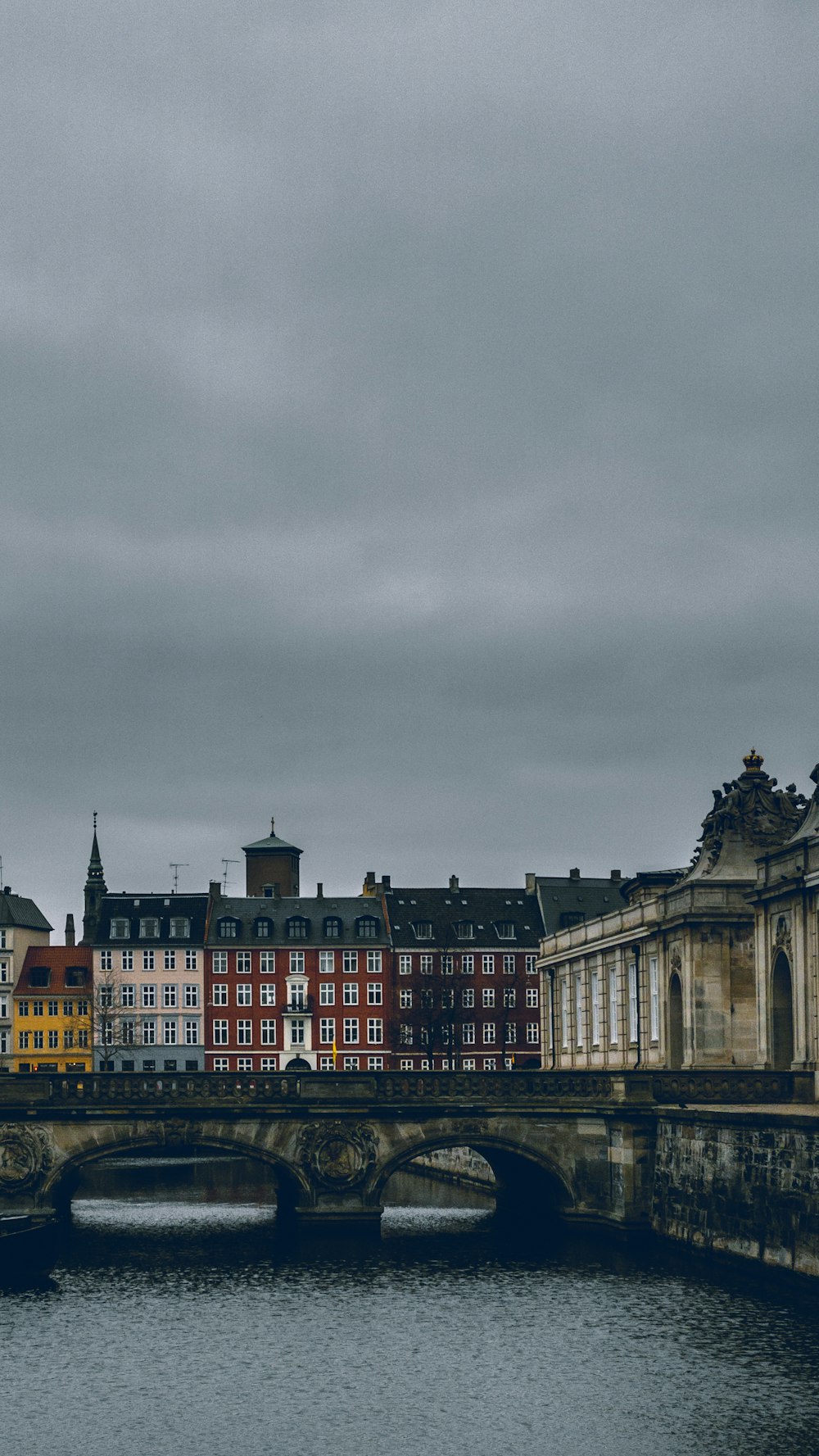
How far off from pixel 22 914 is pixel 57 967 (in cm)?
756

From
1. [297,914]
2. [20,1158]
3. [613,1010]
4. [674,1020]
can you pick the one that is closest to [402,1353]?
[20,1158]

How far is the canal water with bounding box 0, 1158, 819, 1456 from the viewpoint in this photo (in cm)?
4075

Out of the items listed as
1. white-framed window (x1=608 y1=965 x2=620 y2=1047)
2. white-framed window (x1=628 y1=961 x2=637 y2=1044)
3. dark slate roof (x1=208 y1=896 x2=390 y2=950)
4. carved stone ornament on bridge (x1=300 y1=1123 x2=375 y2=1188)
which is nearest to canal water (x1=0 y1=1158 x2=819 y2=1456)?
carved stone ornament on bridge (x1=300 y1=1123 x2=375 y2=1188)

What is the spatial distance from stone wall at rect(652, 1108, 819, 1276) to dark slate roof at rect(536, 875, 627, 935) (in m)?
101

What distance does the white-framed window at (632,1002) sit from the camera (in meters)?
105

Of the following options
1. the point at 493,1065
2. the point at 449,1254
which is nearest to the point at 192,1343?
the point at 449,1254

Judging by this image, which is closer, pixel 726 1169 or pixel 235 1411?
pixel 235 1411

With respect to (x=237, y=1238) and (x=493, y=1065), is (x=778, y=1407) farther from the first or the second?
(x=493, y=1065)

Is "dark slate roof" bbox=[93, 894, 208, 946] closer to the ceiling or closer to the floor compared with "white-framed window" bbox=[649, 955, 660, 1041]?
closer to the ceiling

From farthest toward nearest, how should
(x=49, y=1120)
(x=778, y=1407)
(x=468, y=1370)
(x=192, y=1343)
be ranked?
(x=49, y=1120) < (x=192, y=1343) < (x=468, y=1370) < (x=778, y=1407)

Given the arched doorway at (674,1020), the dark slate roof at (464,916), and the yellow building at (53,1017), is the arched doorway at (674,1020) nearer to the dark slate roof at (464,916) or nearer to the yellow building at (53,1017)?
the dark slate roof at (464,916)

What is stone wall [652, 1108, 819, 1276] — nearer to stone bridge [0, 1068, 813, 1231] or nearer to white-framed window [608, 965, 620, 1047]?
stone bridge [0, 1068, 813, 1231]

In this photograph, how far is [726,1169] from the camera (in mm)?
58312

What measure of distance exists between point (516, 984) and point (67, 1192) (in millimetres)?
92853
